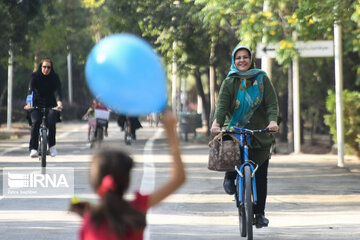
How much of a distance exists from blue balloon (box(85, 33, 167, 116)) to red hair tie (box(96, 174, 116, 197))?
412 millimetres

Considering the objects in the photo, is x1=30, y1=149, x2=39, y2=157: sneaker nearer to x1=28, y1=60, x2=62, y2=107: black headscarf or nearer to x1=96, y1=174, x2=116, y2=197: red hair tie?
x1=28, y1=60, x2=62, y2=107: black headscarf

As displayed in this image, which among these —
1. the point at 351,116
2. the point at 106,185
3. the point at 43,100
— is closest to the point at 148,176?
the point at 43,100

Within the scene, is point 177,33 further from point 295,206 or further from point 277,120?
point 277,120

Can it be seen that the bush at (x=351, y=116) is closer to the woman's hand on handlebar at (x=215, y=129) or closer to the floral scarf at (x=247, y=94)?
the floral scarf at (x=247, y=94)

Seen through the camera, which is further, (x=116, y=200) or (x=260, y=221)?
(x=260, y=221)

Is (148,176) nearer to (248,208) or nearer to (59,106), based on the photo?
(59,106)

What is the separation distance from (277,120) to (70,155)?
14.4 metres

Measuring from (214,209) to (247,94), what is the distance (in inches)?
116

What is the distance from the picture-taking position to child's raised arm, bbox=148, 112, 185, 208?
380 centimetres

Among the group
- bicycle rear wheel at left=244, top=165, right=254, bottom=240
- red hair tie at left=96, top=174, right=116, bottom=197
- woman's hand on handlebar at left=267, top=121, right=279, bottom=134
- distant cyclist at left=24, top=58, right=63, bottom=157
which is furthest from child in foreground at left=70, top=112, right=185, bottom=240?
distant cyclist at left=24, top=58, right=63, bottom=157

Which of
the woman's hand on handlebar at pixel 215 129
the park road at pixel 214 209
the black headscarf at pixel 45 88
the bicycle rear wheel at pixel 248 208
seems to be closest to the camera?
the bicycle rear wheel at pixel 248 208

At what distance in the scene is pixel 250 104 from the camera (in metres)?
8.59

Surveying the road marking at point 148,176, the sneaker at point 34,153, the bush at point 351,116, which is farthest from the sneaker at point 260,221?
the bush at point 351,116

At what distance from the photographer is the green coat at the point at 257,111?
853cm
